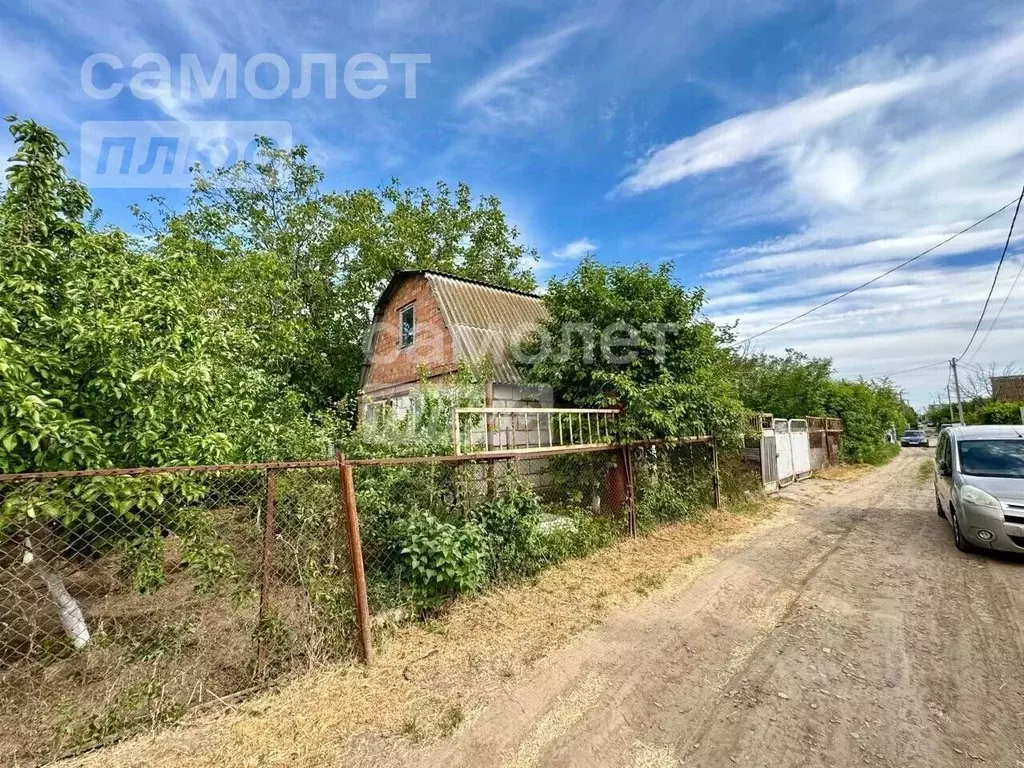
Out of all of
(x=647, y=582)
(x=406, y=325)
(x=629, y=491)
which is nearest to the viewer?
(x=647, y=582)

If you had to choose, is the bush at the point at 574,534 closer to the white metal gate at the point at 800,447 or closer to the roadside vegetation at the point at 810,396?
the white metal gate at the point at 800,447

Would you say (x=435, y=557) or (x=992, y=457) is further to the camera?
(x=992, y=457)

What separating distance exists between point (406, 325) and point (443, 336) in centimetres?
214

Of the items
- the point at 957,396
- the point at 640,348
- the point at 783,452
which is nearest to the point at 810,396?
the point at 783,452

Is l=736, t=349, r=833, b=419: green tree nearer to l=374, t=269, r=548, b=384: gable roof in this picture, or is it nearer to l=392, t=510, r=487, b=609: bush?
l=374, t=269, r=548, b=384: gable roof

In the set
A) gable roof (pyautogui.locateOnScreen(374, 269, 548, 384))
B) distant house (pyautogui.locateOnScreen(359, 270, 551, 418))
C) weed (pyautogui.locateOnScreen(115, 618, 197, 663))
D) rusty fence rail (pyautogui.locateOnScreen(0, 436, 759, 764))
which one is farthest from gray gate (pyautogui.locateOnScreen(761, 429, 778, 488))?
weed (pyautogui.locateOnScreen(115, 618, 197, 663))

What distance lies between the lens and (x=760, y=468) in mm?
11438

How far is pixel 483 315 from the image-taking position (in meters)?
11.1

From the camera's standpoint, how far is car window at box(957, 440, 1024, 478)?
19.0ft

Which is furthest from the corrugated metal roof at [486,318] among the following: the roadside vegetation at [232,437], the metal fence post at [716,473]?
the metal fence post at [716,473]

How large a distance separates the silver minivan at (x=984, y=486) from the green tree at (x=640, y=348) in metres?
3.05

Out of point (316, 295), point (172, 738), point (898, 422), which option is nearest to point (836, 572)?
point (172, 738)

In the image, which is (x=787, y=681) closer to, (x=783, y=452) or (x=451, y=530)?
(x=451, y=530)

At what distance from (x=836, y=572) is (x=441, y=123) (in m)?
11.3
